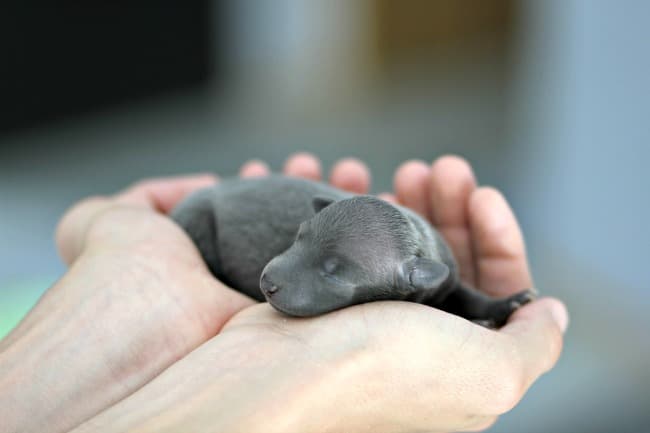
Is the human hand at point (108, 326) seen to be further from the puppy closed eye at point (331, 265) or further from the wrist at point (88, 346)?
the puppy closed eye at point (331, 265)

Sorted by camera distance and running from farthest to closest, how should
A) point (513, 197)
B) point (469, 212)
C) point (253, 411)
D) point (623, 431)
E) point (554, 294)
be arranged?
1. point (513, 197)
2. point (554, 294)
3. point (623, 431)
4. point (469, 212)
5. point (253, 411)

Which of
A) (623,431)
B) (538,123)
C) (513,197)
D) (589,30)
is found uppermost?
(589,30)

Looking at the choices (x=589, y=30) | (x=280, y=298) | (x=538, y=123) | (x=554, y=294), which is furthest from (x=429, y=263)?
(x=538, y=123)

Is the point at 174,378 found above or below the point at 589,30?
below

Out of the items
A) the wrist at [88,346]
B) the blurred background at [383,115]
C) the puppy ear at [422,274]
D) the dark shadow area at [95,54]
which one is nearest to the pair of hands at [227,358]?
the wrist at [88,346]

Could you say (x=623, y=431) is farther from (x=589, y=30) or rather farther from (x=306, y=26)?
(x=306, y=26)

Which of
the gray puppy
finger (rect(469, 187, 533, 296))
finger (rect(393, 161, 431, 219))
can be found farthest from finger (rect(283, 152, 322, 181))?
finger (rect(469, 187, 533, 296))

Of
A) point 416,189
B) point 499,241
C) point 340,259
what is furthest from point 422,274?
point 416,189
